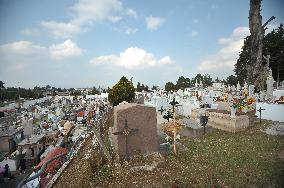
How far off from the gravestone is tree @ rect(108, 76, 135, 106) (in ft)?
76.3

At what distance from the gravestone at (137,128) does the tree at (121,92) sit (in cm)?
2325

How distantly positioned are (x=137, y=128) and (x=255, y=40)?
2179 centimetres

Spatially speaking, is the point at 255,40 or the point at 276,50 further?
the point at 276,50

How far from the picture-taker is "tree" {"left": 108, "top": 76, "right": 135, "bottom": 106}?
32438mm

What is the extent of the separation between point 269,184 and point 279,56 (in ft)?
137

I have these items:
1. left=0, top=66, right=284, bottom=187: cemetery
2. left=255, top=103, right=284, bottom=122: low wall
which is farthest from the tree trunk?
left=0, top=66, right=284, bottom=187: cemetery

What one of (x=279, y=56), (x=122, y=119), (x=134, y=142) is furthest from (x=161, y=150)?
(x=279, y=56)

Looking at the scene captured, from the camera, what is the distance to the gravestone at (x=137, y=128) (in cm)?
873

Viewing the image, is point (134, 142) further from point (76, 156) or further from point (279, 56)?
point (279, 56)

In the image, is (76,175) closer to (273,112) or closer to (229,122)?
(229,122)

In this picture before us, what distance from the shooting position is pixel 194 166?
8.02 meters

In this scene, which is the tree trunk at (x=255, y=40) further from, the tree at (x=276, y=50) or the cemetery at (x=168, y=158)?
the tree at (x=276, y=50)

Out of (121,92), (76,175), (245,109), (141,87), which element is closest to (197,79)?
(141,87)

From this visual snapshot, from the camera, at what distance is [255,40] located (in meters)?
26.2
